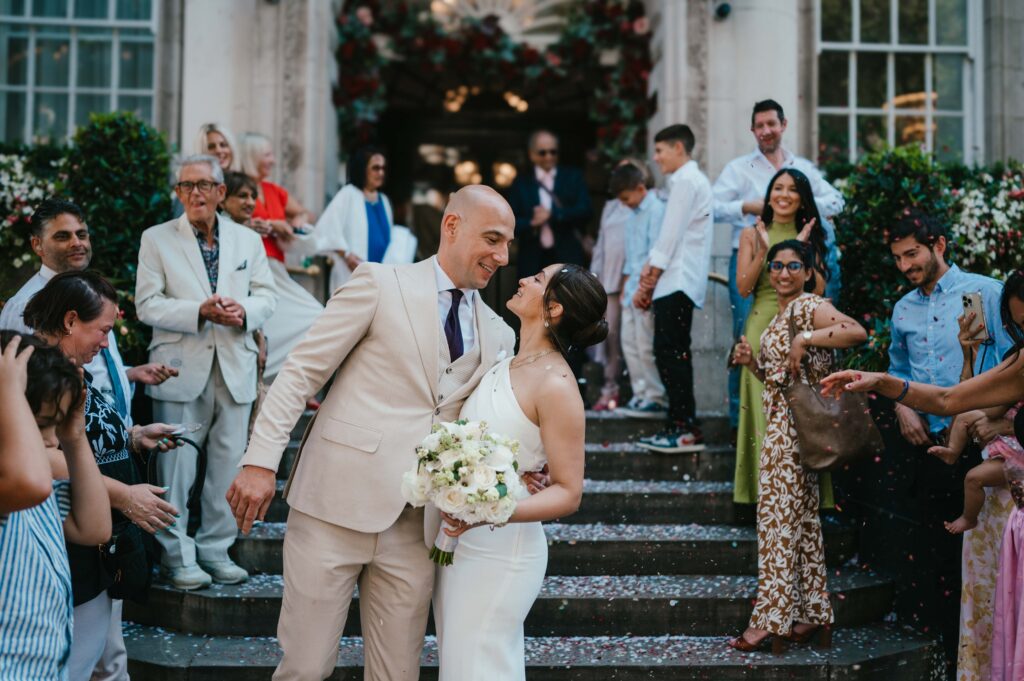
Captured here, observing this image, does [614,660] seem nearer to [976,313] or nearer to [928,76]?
[976,313]

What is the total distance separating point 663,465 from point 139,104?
19.7 feet

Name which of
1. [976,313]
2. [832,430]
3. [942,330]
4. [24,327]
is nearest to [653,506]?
[832,430]

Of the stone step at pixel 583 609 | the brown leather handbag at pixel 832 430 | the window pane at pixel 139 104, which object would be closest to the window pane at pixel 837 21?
the brown leather handbag at pixel 832 430

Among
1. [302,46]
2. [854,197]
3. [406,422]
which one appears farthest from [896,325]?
[302,46]

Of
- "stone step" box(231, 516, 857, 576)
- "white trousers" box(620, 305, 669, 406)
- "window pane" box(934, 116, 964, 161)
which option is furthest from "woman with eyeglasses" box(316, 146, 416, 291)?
"window pane" box(934, 116, 964, 161)

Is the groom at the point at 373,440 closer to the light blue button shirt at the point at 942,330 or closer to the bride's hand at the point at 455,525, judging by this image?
the bride's hand at the point at 455,525

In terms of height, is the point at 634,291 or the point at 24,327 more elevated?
the point at 634,291

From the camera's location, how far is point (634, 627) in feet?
17.5

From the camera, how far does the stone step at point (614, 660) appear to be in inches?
188

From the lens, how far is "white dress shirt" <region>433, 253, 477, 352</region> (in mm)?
3752

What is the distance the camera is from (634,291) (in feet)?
23.9

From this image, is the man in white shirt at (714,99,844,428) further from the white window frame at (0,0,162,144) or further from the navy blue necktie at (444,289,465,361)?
the white window frame at (0,0,162,144)

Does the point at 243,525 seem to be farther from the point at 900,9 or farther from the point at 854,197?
the point at 900,9

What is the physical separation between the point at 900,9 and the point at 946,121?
118 centimetres
